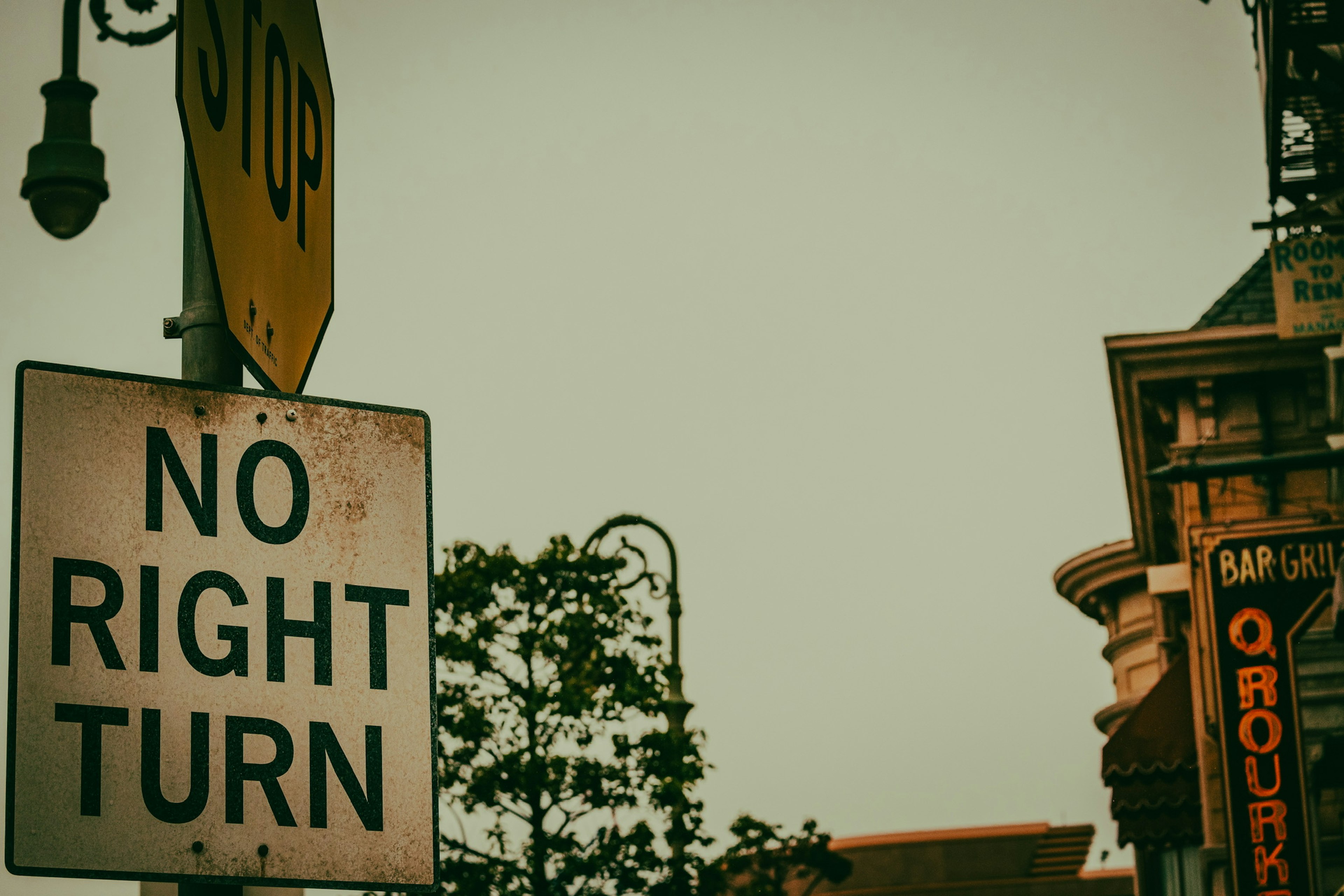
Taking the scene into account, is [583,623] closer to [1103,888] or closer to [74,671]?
[74,671]

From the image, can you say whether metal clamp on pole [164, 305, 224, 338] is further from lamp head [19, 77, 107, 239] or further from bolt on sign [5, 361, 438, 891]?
lamp head [19, 77, 107, 239]

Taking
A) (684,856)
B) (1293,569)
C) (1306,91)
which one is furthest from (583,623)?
(1306,91)

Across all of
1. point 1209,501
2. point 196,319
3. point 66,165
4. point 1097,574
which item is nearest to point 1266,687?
point 1209,501

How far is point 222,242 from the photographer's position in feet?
10.3

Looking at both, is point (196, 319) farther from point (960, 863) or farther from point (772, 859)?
point (960, 863)

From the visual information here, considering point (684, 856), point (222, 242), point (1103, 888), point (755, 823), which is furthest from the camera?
point (1103, 888)

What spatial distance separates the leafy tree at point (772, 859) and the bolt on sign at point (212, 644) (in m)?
17.6

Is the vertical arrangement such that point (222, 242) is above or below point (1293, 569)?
below

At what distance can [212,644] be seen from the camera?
2949mm

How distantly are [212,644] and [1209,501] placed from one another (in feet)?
78.2

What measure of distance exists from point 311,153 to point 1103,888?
5564 cm

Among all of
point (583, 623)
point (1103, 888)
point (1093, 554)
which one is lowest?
point (1103, 888)

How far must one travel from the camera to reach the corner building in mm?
22734

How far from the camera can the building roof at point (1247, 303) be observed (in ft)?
85.7
